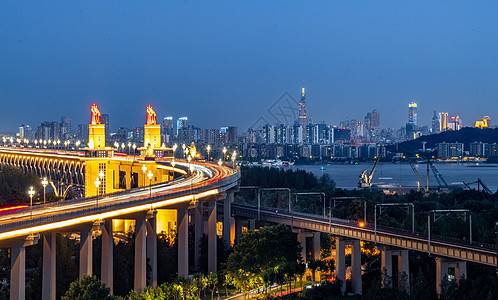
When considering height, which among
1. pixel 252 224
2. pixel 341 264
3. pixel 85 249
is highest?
pixel 85 249

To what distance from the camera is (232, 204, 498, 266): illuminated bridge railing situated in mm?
29781

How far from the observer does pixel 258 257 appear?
34.1 meters

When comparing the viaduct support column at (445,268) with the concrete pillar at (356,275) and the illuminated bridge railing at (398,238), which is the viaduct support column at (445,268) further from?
the concrete pillar at (356,275)

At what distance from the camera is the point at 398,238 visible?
34.3 metres

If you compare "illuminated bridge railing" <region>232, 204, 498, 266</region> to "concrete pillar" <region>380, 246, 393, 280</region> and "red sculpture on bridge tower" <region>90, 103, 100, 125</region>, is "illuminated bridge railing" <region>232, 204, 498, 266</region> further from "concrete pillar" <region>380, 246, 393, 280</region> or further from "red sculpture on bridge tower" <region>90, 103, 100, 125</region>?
"red sculpture on bridge tower" <region>90, 103, 100, 125</region>

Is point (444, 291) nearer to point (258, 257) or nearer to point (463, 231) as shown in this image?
point (258, 257)

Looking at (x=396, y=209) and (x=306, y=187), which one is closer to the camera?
(x=396, y=209)

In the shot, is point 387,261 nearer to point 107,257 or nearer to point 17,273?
point 107,257

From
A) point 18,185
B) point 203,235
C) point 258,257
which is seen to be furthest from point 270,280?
point 18,185

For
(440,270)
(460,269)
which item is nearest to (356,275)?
(440,270)

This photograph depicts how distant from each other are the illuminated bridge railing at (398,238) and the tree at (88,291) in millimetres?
17928

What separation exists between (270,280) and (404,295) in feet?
24.4

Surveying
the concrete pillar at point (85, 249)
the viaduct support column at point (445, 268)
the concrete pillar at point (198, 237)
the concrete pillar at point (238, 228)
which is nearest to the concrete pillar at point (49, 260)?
the concrete pillar at point (85, 249)

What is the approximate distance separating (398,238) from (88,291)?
63.0ft
